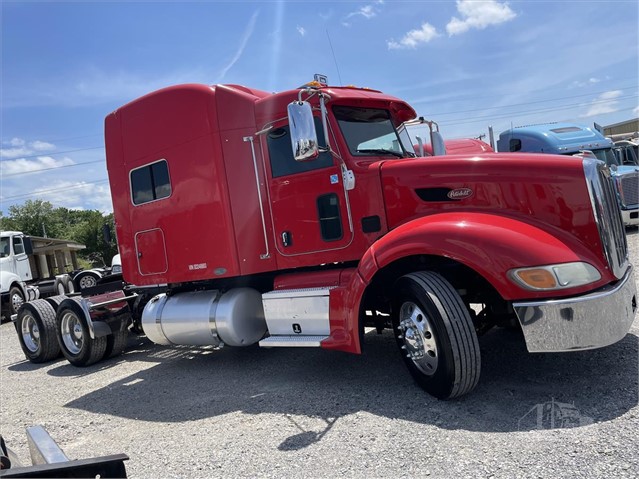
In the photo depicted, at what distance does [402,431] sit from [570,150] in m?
13.1

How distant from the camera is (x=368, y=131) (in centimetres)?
487

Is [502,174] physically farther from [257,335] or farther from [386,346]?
[257,335]

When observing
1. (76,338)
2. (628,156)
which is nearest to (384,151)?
(76,338)

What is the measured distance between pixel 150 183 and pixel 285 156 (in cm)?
193

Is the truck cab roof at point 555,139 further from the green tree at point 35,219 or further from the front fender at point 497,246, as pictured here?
the green tree at point 35,219

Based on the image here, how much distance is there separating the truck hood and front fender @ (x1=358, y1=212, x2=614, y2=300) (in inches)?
4.6

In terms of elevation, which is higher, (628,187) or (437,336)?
(628,187)

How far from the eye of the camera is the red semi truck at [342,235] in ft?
11.2

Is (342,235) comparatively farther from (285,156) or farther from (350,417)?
(350,417)

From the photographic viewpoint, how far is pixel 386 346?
5.62 metres

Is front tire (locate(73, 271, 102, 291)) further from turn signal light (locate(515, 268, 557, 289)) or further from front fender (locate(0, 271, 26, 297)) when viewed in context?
turn signal light (locate(515, 268, 557, 289))

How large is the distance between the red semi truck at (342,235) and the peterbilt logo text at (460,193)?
1 cm

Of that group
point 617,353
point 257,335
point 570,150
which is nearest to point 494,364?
point 617,353

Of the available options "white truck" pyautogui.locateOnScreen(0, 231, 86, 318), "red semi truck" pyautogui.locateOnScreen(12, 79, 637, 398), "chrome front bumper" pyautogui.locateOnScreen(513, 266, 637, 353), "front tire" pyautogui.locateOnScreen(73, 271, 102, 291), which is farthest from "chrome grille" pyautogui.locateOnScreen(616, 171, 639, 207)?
"white truck" pyautogui.locateOnScreen(0, 231, 86, 318)
